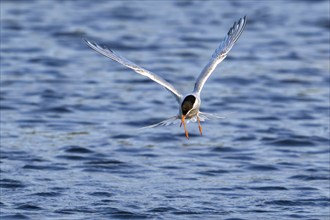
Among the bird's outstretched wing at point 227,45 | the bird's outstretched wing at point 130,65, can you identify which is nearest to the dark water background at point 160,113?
the bird's outstretched wing at point 227,45

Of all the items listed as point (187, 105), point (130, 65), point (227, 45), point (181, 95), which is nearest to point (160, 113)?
point (227, 45)

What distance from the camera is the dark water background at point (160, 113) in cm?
1290

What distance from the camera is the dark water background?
12.9 meters

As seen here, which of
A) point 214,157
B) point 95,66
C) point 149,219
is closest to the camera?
point 149,219

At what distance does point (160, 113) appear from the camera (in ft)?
57.0

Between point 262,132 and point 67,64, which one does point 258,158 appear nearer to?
point 262,132

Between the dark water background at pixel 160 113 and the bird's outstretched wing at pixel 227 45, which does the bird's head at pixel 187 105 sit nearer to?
the bird's outstretched wing at pixel 227 45

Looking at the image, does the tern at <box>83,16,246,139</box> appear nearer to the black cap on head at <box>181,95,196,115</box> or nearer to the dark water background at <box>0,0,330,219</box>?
the black cap on head at <box>181,95,196,115</box>

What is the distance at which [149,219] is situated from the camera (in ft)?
39.7

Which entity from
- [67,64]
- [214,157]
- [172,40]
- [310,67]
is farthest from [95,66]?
[214,157]

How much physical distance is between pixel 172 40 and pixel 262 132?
6.27 meters

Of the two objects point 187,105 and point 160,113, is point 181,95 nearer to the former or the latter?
point 187,105

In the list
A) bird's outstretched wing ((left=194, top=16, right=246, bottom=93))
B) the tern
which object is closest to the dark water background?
the tern

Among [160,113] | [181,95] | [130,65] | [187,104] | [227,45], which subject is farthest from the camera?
[160,113]
